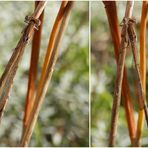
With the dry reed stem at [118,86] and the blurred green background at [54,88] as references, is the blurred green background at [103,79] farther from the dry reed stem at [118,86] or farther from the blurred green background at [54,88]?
the dry reed stem at [118,86]

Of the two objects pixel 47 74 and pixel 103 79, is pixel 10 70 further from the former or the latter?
pixel 103 79

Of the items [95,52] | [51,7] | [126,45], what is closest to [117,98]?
[126,45]

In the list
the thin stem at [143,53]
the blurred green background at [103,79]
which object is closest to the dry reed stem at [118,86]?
the thin stem at [143,53]

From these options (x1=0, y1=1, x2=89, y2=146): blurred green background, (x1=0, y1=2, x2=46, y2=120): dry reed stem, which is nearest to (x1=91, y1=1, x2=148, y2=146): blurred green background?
(x1=0, y1=1, x2=89, y2=146): blurred green background

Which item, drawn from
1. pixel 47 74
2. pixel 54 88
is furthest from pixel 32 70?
pixel 54 88

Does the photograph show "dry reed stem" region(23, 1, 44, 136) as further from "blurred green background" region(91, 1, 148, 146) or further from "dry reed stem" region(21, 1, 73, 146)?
"blurred green background" region(91, 1, 148, 146)

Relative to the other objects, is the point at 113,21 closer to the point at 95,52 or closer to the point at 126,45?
the point at 126,45

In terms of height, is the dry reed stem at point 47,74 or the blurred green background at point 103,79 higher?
the blurred green background at point 103,79
